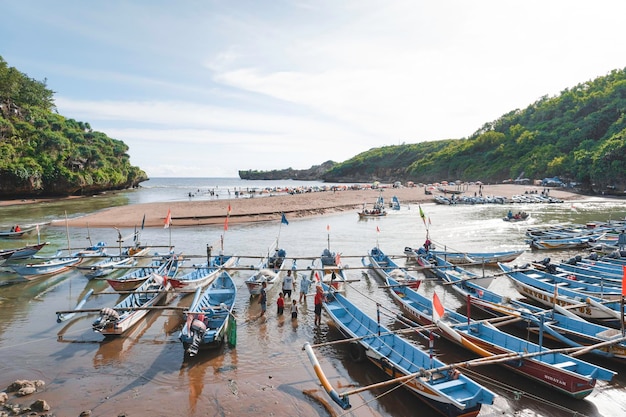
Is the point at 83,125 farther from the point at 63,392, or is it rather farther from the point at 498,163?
the point at 498,163

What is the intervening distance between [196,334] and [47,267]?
1823cm

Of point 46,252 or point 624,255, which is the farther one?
point 46,252

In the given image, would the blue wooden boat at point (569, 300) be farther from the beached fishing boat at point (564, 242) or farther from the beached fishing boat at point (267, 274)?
the beached fishing boat at point (267, 274)

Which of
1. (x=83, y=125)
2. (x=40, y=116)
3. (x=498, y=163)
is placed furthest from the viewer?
(x=498, y=163)

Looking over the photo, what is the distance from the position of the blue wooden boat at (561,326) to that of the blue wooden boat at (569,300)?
573 millimetres

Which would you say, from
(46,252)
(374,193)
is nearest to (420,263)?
(46,252)

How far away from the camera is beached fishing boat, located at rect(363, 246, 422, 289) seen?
2116 cm

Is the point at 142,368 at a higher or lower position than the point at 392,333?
lower

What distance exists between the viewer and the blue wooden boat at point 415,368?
10.3 m

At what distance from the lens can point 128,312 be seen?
17750 mm

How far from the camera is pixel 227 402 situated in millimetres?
12070

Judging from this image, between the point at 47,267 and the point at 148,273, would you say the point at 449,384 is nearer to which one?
the point at 148,273

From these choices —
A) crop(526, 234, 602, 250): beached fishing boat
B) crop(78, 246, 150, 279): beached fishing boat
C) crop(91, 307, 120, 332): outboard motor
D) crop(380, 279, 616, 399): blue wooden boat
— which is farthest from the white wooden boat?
crop(526, 234, 602, 250): beached fishing boat

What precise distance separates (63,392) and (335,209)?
2024 inches
